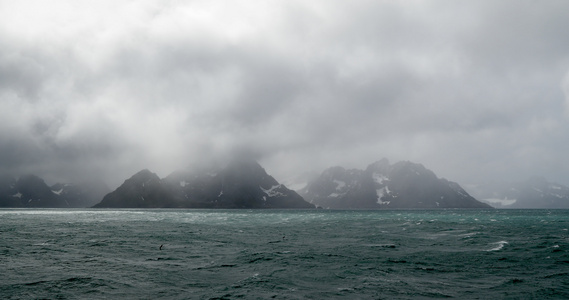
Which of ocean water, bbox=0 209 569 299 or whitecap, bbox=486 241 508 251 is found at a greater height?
ocean water, bbox=0 209 569 299

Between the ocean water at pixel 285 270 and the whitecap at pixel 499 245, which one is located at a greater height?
the ocean water at pixel 285 270

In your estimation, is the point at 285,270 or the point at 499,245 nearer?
the point at 285,270

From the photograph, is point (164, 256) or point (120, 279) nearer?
A: point (120, 279)

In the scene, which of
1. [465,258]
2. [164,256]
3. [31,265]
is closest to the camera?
[31,265]

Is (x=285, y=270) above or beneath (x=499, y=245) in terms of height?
above

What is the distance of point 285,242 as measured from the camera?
2472 inches

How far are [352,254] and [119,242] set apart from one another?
38.9m

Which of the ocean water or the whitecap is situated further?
the whitecap

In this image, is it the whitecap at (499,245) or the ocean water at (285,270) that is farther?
the whitecap at (499,245)

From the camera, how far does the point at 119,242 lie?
6141cm

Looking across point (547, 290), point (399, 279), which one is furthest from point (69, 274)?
point (547, 290)

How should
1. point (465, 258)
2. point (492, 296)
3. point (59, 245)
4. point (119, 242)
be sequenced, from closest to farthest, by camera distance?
point (492, 296), point (465, 258), point (59, 245), point (119, 242)

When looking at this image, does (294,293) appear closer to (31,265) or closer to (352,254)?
(352,254)

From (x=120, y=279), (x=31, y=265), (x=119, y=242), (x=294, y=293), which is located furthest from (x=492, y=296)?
(x=119, y=242)
